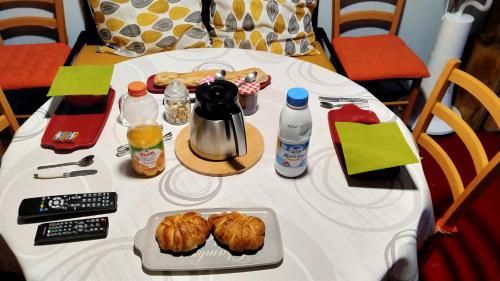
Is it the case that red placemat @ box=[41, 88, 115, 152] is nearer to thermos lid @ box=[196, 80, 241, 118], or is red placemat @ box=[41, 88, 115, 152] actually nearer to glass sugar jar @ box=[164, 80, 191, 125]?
glass sugar jar @ box=[164, 80, 191, 125]

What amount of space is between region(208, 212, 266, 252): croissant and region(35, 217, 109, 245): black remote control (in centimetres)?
24

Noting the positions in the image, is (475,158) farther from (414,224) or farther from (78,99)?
(78,99)

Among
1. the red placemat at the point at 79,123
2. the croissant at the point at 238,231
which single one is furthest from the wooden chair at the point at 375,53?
the croissant at the point at 238,231

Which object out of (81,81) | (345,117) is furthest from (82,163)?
(345,117)

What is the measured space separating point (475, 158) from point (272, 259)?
68 cm

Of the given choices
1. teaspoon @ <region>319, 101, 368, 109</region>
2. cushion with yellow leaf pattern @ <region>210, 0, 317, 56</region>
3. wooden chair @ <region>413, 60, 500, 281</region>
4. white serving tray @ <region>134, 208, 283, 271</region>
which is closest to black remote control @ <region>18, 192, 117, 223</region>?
white serving tray @ <region>134, 208, 283, 271</region>

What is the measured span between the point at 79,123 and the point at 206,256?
59cm

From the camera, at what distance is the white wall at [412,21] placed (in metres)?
2.08

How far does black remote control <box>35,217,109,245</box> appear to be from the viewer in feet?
2.95

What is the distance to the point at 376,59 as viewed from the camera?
202cm

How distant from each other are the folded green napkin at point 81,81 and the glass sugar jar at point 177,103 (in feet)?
0.56

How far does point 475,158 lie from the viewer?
117 centimetres

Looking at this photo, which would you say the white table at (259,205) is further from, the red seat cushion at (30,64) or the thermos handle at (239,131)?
the red seat cushion at (30,64)

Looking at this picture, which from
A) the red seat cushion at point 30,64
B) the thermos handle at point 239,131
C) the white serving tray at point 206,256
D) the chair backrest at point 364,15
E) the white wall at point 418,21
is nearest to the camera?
the white serving tray at point 206,256
